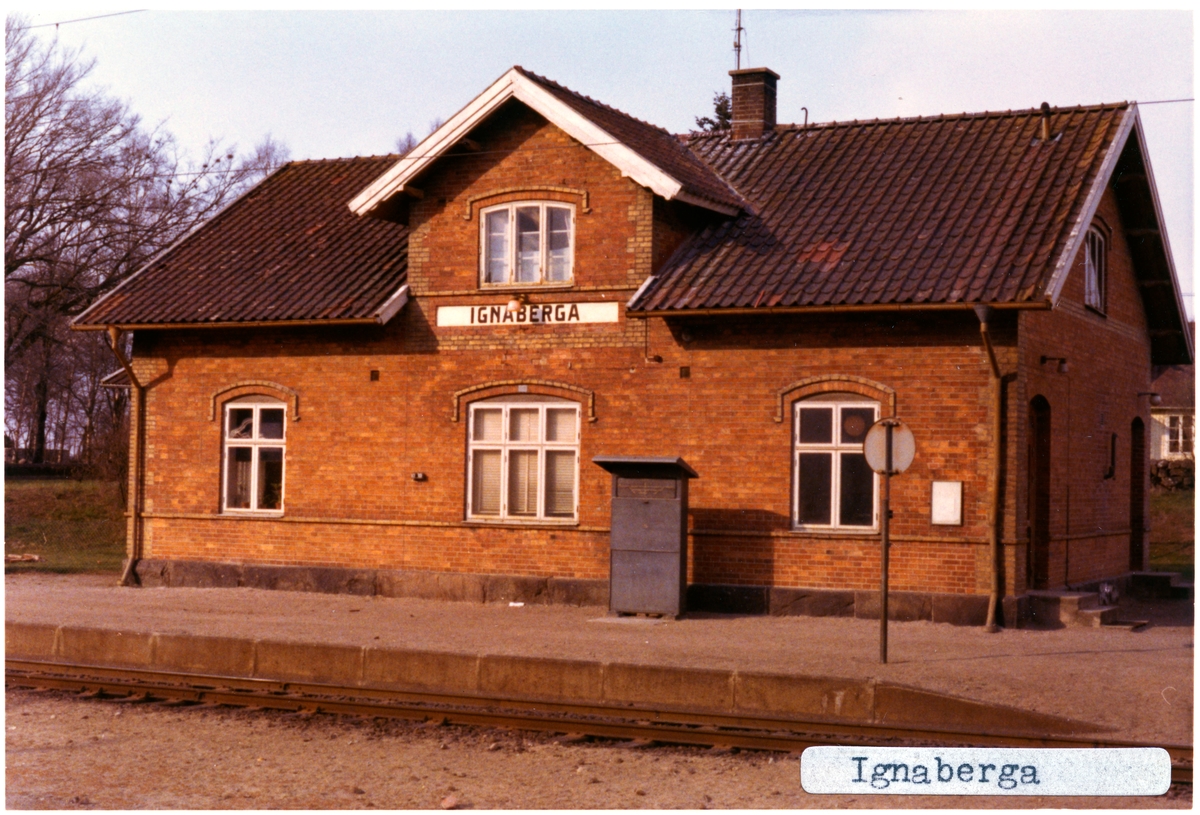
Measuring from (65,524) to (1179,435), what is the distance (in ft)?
95.9

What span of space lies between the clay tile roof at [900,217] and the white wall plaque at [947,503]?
91.6 inches

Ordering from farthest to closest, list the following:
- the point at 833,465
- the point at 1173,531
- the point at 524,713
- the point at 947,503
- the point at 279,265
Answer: the point at 1173,531 → the point at 279,265 → the point at 833,465 → the point at 947,503 → the point at 524,713

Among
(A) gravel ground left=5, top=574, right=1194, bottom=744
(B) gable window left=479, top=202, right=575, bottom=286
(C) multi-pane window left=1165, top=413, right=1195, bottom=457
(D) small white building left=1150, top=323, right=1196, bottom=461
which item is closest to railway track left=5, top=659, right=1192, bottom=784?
(A) gravel ground left=5, top=574, right=1194, bottom=744

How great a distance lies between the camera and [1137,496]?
2252cm

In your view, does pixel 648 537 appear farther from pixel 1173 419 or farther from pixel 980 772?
pixel 1173 419

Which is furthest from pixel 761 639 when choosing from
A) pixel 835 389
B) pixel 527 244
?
pixel 527 244

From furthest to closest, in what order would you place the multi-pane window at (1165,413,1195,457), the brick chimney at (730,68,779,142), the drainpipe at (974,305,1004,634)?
the multi-pane window at (1165,413,1195,457), the brick chimney at (730,68,779,142), the drainpipe at (974,305,1004,634)

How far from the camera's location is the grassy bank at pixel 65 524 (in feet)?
86.4

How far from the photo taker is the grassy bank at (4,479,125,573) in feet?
86.4

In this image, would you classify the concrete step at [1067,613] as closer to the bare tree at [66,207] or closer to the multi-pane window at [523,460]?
the multi-pane window at [523,460]

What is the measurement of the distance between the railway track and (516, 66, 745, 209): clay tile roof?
8.31m

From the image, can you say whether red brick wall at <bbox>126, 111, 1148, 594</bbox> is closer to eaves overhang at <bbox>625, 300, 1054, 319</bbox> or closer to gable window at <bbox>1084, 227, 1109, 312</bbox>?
eaves overhang at <bbox>625, 300, 1054, 319</bbox>

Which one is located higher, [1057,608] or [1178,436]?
[1178,436]

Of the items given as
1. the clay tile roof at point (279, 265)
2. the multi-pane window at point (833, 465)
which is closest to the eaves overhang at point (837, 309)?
the multi-pane window at point (833, 465)
